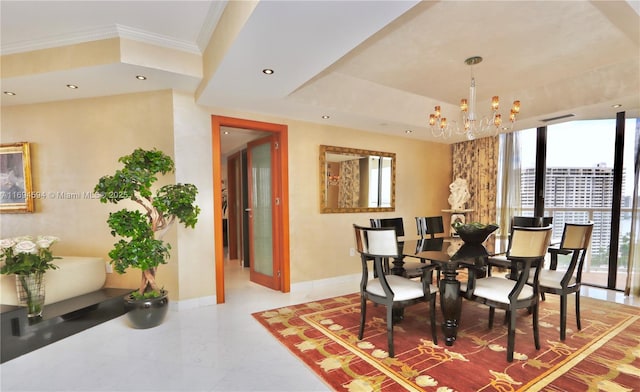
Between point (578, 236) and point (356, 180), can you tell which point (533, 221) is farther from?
point (356, 180)

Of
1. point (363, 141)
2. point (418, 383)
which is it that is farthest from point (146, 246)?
point (363, 141)

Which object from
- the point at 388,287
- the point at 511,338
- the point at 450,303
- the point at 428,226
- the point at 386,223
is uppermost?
the point at 386,223

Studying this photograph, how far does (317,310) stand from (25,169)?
3742 millimetres

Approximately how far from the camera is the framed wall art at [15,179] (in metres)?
3.44

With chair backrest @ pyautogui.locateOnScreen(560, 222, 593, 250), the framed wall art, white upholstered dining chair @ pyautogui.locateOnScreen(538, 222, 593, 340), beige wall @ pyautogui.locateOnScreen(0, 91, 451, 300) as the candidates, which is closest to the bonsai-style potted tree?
beige wall @ pyautogui.locateOnScreen(0, 91, 451, 300)

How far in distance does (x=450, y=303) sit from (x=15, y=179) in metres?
4.88

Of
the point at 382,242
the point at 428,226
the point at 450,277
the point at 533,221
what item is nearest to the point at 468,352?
the point at 450,277

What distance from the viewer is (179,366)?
221 cm

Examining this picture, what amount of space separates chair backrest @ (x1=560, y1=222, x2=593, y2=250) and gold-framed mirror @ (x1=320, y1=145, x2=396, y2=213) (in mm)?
2516

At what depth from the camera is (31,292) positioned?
8.60 feet

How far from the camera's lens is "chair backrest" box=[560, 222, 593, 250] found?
271 centimetres

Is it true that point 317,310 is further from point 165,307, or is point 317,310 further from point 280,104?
point 280,104

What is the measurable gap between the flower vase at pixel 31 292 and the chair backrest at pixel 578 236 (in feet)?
16.0

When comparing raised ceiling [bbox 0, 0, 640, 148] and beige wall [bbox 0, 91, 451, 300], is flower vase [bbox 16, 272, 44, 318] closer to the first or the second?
beige wall [bbox 0, 91, 451, 300]
